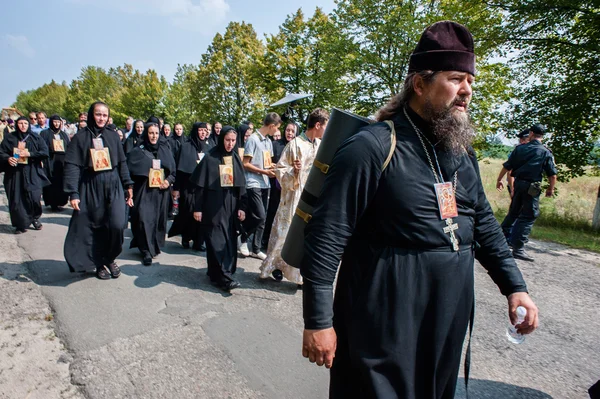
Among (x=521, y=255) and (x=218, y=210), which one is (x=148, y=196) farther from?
(x=521, y=255)

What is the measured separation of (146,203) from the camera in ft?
19.6

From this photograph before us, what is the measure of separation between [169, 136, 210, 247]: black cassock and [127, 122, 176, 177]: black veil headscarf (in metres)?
0.68

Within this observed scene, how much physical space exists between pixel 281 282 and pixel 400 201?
3.76 metres

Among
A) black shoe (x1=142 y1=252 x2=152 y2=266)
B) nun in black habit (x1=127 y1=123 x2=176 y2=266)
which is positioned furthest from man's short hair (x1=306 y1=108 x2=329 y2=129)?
black shoe (x1=142 y1=252 x2=152 y2=266)

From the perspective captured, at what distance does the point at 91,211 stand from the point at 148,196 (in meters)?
1.27

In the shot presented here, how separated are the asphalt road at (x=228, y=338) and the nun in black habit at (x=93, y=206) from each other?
0.99 ft

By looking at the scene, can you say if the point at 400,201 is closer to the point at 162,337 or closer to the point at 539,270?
the point at 162,337

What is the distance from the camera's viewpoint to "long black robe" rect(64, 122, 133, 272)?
464cm

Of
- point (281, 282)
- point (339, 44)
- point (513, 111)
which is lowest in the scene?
point (281, 282)

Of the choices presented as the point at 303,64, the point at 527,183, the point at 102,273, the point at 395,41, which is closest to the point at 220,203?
the point at 102,273

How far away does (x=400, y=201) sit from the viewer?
1.45 m

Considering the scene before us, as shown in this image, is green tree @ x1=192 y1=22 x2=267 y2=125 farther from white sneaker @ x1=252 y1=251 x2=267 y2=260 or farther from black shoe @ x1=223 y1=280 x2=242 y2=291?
black shoe @ x1=223 y1=280 x2=242 y2=291

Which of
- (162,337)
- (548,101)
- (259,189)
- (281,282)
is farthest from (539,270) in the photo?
(548,101)

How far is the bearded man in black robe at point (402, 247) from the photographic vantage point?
1.44 meters
